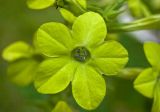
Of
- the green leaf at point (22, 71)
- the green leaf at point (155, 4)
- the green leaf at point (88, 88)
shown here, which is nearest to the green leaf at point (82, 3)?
the green leaf at point (88, 88)

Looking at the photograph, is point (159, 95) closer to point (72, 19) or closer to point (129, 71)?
point (129, 71)

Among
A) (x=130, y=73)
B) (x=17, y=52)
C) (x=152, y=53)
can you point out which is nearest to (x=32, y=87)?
(x=17, y=52)

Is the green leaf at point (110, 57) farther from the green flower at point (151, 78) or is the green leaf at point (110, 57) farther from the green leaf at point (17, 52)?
the green leaf at point (17, 52)

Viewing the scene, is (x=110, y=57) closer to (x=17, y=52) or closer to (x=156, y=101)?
(x=156, y=101)

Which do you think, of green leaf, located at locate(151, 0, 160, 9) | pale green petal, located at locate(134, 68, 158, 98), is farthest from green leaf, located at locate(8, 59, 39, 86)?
green leaf, located at locate(151, 0, 160, 9)

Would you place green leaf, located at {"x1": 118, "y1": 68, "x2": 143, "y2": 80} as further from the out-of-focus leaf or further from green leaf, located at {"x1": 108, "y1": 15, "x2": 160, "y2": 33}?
green leaf, located at {"x1": 108, "y1": 15, "x2": 160, "y2": 33}

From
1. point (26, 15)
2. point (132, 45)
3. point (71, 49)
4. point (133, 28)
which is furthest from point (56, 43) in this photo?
point (26, 15)
